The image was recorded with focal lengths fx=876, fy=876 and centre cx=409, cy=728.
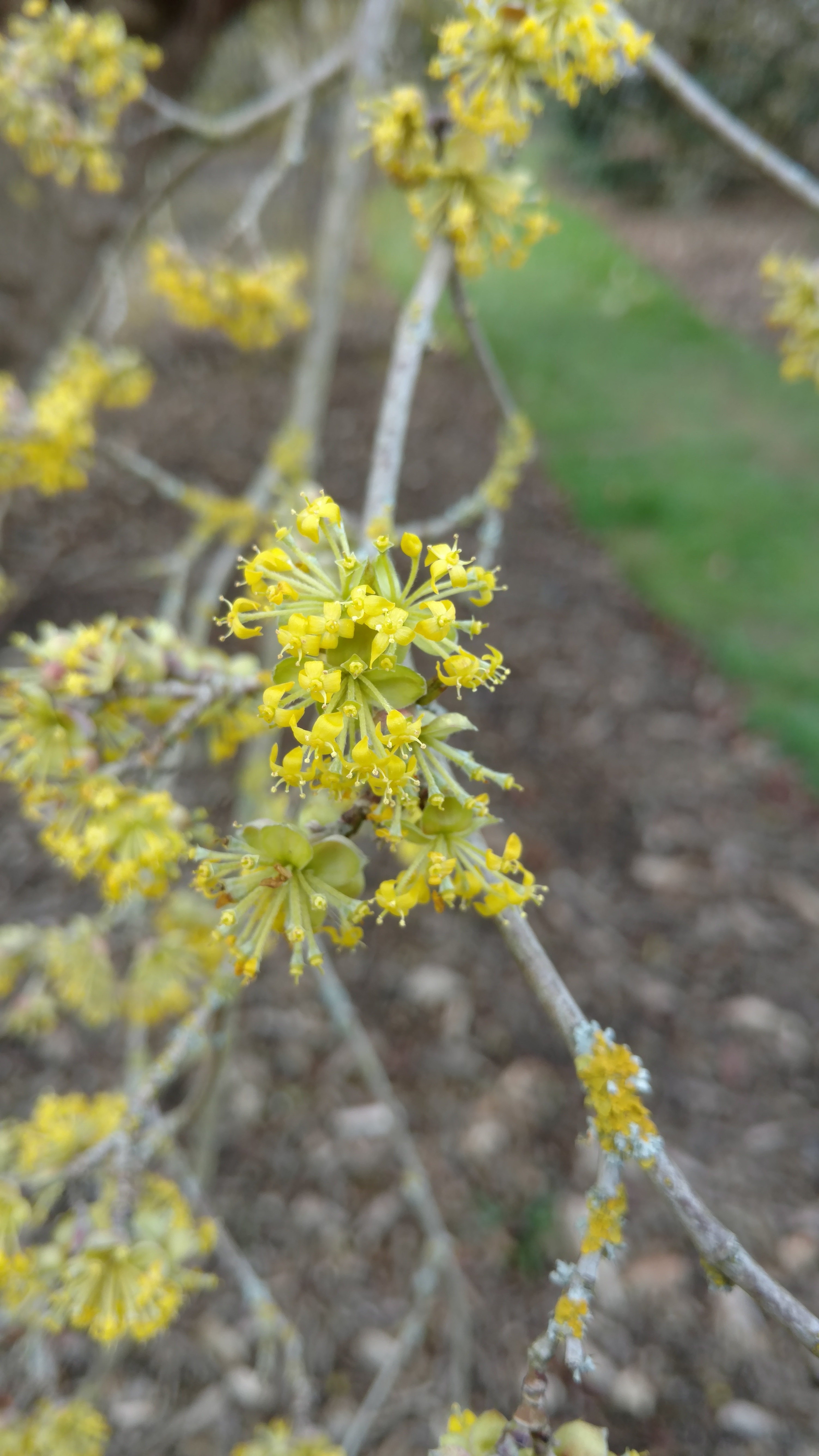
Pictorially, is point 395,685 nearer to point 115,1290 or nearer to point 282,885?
point 282,885

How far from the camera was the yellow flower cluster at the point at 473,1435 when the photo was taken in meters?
1.06

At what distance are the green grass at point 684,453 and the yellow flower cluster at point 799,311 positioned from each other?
2.63 m

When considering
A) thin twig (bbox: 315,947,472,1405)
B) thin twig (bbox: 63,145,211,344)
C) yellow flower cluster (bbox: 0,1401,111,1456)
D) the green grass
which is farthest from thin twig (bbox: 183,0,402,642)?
the green grass

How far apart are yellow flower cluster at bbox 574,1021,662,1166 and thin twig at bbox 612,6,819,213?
5.32 feet

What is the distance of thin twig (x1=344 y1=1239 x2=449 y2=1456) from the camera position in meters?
2.34

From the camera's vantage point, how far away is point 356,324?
879 centimetres

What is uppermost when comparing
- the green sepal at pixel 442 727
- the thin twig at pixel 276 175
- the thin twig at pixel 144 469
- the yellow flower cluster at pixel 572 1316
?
the thin twig at pixel 276 175

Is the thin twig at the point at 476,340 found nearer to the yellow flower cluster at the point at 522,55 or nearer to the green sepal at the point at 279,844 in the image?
the yellow flower cluster at the point at 522,55

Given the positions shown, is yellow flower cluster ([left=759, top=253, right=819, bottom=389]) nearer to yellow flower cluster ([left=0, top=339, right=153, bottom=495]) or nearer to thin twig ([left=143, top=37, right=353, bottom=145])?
thin twig ([left=143, top=37, right=353, bottom=145])

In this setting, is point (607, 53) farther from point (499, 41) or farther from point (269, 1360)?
point (269, 1360)

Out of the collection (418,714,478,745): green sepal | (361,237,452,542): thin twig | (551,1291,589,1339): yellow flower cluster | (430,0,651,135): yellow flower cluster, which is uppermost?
(430,0,651,135): yellow flower cluster

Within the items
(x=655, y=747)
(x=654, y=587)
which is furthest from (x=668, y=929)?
(x=654, y=587)

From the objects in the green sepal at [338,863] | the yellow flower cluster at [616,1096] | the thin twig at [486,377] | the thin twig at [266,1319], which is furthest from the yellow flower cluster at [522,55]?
the thin twig at [266,1319]

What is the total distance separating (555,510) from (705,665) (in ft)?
6.23
